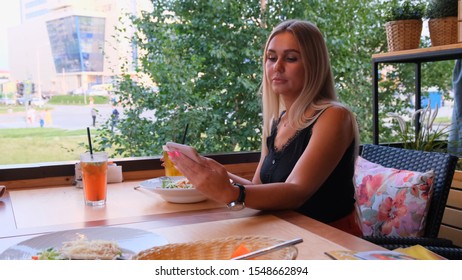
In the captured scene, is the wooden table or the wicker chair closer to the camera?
the wooden table

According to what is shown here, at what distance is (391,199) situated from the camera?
1.90 meters

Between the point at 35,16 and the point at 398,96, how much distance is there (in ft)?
9.97

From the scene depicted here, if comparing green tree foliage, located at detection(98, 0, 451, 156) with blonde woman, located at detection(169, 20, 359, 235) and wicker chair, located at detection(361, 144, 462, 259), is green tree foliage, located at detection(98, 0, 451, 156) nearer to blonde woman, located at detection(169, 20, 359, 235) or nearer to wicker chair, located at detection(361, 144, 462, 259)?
blonde woman, located at detection(169, 20, 359, 235)

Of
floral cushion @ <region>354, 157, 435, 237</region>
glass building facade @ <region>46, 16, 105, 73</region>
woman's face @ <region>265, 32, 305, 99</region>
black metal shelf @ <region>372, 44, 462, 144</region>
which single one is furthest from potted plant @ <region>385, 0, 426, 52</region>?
glass building facade @ <region>46, 16, 105, 73</region>

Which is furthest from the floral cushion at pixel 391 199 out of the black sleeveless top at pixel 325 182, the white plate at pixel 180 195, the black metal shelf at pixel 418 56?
the black metal shelf at pixel 418 56

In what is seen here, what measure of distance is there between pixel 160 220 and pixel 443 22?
1.90 metres

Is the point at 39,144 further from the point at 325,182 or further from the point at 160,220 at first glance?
the point at 325,182

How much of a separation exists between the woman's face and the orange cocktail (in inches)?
29.1

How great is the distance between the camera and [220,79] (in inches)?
142

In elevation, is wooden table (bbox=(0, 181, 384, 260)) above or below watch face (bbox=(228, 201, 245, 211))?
below

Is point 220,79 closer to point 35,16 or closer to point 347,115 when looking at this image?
point 35,16

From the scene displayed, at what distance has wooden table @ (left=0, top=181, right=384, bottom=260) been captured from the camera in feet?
4.06

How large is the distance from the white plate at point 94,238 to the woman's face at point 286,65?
0.93 metres

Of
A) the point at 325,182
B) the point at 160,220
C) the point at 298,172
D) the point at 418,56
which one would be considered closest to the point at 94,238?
the point at 160,220
